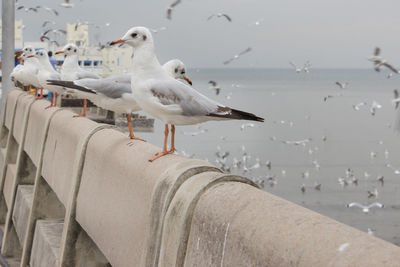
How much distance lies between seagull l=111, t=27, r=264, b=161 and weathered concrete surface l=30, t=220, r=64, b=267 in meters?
2.36

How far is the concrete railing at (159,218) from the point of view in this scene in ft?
8.50

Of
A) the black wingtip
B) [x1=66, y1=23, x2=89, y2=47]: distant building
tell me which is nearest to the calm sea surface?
[x1=66, y1=23, x2=89, y2=47]: distant building

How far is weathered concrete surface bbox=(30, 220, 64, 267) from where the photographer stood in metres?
7.22

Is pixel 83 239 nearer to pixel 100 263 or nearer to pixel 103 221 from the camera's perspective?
pixel 100 263

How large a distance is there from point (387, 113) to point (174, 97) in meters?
106

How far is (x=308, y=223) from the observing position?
8.85ft

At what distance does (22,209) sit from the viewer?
427 inches

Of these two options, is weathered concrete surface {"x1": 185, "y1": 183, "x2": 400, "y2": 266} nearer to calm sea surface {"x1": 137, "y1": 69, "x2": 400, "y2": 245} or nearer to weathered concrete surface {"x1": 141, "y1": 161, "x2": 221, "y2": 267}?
weathered concrete surface {"x1": 141, "y1": 161, "x2": 221, "y2": 267}

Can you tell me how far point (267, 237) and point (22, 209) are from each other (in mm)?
8663

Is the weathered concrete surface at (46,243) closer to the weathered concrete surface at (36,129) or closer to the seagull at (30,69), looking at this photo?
the weathered concrete surface at (36,129)

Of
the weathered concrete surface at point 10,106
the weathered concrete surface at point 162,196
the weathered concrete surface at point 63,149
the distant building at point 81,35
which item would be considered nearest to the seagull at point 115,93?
the weathered concrete surface at point 63,149

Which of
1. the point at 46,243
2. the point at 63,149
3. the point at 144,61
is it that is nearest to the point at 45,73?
the point at 63,149

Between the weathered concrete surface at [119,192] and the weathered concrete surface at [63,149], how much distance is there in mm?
569

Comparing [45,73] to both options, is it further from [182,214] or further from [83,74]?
[182,214]
